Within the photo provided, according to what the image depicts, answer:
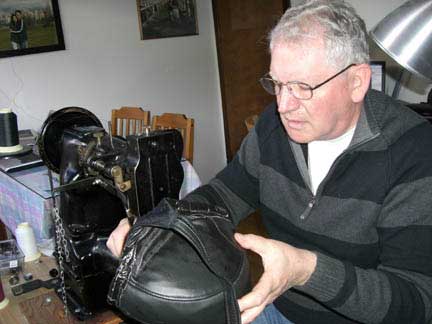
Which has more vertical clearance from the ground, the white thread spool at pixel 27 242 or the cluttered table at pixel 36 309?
the white thread spool at pixel 27 242

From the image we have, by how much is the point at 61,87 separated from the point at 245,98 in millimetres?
1588

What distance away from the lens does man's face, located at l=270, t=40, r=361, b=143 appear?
33.3 inches

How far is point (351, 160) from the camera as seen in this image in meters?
0.96

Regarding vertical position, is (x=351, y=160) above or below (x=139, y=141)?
below

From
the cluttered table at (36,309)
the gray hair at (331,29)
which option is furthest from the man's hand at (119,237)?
the gray hair at (331,29)

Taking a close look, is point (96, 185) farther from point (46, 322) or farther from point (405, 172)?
point (405, 172)

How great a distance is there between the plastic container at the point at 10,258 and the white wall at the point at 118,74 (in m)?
1.76

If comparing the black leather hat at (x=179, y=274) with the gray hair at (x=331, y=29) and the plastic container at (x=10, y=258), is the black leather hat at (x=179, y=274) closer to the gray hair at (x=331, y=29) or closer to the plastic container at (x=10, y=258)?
the gray hair at (x=331, y=29)

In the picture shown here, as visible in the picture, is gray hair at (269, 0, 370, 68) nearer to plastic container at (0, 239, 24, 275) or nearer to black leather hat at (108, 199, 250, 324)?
black leather hat at (108, 199, 250, 324)

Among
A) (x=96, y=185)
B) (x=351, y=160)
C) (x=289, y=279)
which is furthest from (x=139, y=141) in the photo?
(x=351, y=160)

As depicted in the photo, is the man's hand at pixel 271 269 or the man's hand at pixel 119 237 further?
the man's hand at pixel 119 237

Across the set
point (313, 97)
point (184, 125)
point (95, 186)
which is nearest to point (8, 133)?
point (184, 125)

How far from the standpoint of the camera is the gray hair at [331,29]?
0.84 m

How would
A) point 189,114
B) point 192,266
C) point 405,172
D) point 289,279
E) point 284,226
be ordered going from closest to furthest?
point 192,266 < point 289,279 < point 405,172 < point 284,226 < point 189,114
